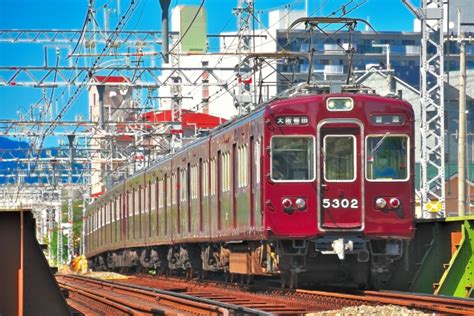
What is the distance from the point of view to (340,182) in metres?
17.2

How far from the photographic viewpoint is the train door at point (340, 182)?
56.2ft

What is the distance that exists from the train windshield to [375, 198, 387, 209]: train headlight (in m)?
0.28

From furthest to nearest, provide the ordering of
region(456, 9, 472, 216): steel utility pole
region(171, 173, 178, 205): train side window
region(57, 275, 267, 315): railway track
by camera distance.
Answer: region(456, 9, 472, 216): steel utility pole
region(171, 173, 178, 205): train side window
region(57, 275, 267, 315): railway track

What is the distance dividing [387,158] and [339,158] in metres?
0.66

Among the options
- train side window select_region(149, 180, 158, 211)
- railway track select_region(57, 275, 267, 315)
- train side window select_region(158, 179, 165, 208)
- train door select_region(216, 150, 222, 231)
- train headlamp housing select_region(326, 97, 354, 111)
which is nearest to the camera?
railway track select_region(57, 275, 267, 315)

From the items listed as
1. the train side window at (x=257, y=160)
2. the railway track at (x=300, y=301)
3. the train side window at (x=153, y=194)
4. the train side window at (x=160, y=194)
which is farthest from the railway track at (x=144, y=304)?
the train side window at (x=153, y=194)

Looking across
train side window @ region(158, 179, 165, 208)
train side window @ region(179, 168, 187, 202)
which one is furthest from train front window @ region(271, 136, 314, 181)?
train side window @ region(158, 179, 165, 208)

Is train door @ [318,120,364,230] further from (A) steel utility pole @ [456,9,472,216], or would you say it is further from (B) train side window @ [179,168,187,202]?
(A) steel utility pole @ [456,9,472,216]

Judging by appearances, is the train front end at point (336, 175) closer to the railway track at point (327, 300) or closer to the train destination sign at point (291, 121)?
the train destination sign at point (291, 121)

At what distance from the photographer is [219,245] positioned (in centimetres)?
2203

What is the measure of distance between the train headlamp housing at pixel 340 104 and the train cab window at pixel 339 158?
388mm

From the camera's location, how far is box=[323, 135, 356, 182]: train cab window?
17219 millimetres

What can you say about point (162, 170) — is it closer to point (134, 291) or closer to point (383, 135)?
point (134, 291)

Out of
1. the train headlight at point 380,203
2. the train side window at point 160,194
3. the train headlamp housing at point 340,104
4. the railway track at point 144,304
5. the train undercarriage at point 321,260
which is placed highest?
the train headlamp housing at point 340,104
